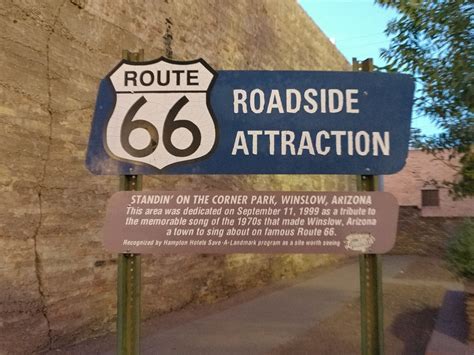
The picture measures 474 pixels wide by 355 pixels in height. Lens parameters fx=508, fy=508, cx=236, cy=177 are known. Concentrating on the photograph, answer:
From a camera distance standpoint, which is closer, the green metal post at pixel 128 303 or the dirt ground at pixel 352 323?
the green metal post at pixel 128 303

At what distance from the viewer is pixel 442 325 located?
18.7 ft

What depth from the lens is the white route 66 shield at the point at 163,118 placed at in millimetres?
3314

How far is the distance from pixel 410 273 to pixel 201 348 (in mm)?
9314

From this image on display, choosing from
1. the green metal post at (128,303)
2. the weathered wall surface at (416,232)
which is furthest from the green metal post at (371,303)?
the weathered wall surface at (416,232)

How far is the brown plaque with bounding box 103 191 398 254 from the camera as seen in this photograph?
3.20m

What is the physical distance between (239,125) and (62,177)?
121 inches

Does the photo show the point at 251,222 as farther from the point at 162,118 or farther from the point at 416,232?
the point at 416,232

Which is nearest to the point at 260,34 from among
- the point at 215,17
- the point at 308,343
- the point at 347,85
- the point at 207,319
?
the point at 215,17

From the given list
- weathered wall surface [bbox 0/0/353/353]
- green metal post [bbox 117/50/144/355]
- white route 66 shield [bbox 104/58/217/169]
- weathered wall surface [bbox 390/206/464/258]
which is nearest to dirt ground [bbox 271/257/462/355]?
weathered wall surface [bbox 0/0/353/353]

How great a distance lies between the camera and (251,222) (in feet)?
10.6

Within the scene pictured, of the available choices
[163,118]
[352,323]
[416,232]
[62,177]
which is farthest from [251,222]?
[416,232]

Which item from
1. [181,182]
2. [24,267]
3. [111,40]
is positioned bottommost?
[24,267]

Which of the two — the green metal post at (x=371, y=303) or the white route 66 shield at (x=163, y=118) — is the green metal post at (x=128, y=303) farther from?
the green metal post at (x=371, y=303)

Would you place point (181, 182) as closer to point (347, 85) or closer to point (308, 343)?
point (308, 343)
